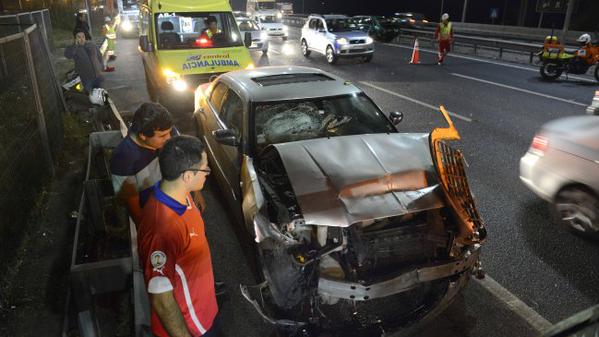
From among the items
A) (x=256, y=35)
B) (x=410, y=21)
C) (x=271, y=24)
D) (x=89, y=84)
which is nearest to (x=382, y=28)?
(x=410, y=21)

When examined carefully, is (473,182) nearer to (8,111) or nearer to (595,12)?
(8,111)

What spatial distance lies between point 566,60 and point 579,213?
1025 centimetres

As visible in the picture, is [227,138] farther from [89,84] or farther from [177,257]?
[89,84]

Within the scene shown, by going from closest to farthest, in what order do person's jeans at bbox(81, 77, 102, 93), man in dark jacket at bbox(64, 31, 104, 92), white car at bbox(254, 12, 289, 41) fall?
man in dark jacket at bbox(64, 31, 104, 92) < person's jeans at bbox(81, 77, 102, 93) < white car at bbox(254, 12, 289, 41)

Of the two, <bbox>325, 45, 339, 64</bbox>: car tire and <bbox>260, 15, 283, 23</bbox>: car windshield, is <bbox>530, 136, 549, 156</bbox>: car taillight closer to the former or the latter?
<bbox>325, 45, 339, 64</bbox>: car tire

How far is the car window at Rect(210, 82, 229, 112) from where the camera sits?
579cm

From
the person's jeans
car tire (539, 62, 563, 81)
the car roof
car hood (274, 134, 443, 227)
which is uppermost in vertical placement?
the car roof

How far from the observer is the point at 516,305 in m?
3.86

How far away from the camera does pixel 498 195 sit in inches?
235

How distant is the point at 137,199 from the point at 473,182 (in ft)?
15.5

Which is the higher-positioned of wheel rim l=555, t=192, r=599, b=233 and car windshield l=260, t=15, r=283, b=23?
car windshield l=260, t=15, r=283, b=23

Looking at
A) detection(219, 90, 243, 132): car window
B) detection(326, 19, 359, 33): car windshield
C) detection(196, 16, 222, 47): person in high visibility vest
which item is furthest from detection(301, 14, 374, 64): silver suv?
detection(219, 90, 243, 132): car window

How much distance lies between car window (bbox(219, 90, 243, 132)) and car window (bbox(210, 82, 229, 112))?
19 centimetres

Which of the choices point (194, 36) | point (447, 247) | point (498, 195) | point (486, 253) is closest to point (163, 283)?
point (447, 247)
